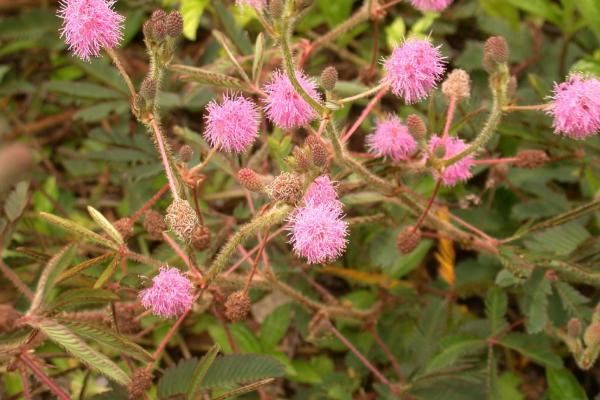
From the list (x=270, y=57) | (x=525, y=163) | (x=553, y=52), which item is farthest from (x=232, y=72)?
(x=553, y=52)

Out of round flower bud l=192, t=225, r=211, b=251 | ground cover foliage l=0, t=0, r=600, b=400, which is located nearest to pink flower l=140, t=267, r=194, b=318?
ground cover foliage l=0, t=0, r=600, b=400

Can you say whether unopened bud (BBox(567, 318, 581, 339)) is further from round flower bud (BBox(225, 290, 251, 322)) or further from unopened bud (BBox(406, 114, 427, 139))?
round flower bud (BBox(225, 290, 251, 322))

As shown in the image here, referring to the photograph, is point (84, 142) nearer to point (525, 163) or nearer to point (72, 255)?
point (72, 255)

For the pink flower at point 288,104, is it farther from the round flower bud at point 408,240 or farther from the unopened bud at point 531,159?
the unopened bud at point 531,159

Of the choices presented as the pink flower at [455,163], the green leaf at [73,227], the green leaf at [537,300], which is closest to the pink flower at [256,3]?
the pink flower at [455,163]

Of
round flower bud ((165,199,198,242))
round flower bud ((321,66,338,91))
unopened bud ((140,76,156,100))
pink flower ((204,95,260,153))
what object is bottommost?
round flower bud ((165,199,198,242))
